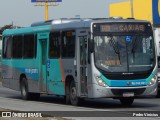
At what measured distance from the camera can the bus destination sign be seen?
19562mm

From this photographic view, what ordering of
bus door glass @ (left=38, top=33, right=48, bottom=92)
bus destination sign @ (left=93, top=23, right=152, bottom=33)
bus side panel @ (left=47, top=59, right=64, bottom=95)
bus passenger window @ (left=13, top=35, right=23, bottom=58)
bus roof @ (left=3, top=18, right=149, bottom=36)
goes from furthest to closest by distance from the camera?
bus passenger window @ (left=13, top=35, right=23, bottom=58) < bus door glass @ (left=38, top=33, right=48, bottom=92) < bus side panel @ (left=47, top=59, right=64, bottom=95) < bus roof @ (left=3, top=18, right=149, bottom=36) < bus destination sign @ (left=93, top=23, right=152, bottom=33)

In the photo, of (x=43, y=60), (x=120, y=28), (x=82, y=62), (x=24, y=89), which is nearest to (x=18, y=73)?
(x=24, y=89)

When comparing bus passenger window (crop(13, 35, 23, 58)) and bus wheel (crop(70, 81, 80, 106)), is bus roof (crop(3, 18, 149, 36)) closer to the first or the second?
bus passenger window (crop(13, 35, 23, 58))

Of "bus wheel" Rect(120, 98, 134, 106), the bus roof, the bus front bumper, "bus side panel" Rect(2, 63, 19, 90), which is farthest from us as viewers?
"bus side panel" Rect(2, 63, 19, 90)

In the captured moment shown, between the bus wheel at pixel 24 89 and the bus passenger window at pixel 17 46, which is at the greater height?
the bus passenger window at pixel 17 46

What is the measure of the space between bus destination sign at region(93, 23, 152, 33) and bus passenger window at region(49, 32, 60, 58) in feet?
8.56

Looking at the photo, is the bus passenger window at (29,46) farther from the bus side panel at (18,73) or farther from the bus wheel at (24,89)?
the bus wheel at (24,89)

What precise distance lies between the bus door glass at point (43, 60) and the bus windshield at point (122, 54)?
4025 mm

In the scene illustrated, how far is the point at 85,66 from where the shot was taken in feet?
64.7

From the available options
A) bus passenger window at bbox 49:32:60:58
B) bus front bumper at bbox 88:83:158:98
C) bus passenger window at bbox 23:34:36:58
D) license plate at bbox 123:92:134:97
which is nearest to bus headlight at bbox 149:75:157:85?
bus front bumper at bbox 88:83:158:98

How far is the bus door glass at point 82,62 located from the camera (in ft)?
64.9

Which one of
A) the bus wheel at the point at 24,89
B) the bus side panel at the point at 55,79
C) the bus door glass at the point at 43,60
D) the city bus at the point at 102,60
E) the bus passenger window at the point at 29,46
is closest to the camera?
the city bus at the point at 102,60

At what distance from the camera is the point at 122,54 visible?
63.6 feet

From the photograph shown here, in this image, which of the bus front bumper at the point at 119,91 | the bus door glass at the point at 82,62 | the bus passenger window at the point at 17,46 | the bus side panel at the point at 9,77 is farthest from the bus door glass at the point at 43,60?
the bus front bumper at the point at 119,91
